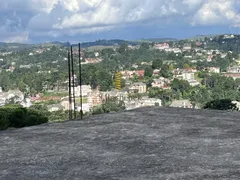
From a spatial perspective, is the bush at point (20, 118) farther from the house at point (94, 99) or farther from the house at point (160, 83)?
the house at point (160, 83)

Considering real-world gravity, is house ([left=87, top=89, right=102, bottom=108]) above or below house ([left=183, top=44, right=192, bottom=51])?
below

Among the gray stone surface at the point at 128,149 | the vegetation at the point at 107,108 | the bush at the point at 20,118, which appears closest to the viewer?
the gray stone surface at the point at 128,149

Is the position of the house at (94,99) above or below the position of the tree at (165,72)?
below

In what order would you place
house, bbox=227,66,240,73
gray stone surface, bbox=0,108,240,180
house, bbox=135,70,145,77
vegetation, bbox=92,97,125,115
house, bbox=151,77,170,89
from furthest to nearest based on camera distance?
house, bbox=227,66,240,73, house, bbox=135,70,145,77, house, bbox=151,77,170,89, vegetation, bbox=92,97,125,115, gray stone surface, bbox=0,108,240,180

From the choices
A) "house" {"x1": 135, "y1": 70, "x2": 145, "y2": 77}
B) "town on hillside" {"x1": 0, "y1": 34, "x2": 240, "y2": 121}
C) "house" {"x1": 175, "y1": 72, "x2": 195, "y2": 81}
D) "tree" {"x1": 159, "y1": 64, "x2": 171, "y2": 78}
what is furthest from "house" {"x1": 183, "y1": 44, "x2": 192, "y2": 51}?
"house" {"x1": 175, "y1": 72, "x2": 195, "y2": 81}

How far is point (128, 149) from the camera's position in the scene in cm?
704

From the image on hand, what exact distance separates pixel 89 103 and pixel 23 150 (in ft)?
130

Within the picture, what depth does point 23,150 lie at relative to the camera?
736 cm

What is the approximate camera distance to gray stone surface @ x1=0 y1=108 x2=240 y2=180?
224 inches

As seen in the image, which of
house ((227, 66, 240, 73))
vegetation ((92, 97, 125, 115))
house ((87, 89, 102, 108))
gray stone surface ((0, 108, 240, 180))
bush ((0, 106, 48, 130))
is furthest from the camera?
house ((227, 66, 240, 73))

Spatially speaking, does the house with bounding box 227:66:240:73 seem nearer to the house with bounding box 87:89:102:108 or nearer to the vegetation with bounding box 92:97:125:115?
the house with bounding box 87:89:102:108

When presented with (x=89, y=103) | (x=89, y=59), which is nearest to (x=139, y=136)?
(x=89, y=103)

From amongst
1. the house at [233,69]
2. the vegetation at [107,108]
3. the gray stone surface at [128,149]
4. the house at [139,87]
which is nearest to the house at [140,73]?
the house at [139,87]

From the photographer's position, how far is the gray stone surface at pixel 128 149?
5691 mm
